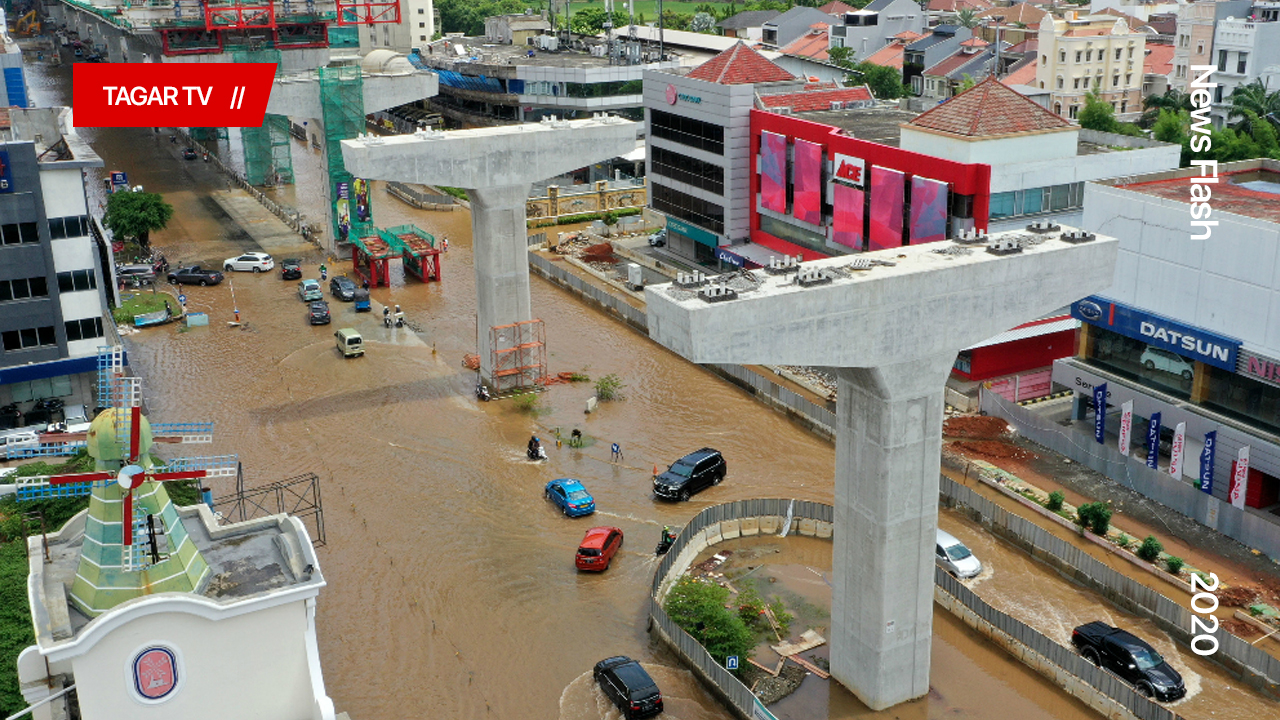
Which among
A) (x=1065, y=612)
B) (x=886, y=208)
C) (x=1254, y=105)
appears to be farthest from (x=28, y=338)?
(x=1254, y=105)

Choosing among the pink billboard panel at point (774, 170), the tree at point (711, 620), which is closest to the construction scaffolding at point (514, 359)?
the pink billboard panel at point (774, 170)

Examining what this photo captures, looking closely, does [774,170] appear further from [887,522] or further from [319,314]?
[887,522]

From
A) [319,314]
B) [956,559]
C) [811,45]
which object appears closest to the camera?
[956,559]

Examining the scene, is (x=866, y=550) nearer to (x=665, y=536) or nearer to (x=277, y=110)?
(x=665, y=536)

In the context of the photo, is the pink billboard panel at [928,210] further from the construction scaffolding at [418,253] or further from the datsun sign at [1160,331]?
the construction scaffolding at [418,253]

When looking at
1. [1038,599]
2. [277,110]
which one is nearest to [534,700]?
[1038,599]

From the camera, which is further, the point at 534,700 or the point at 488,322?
the point at 488,322
